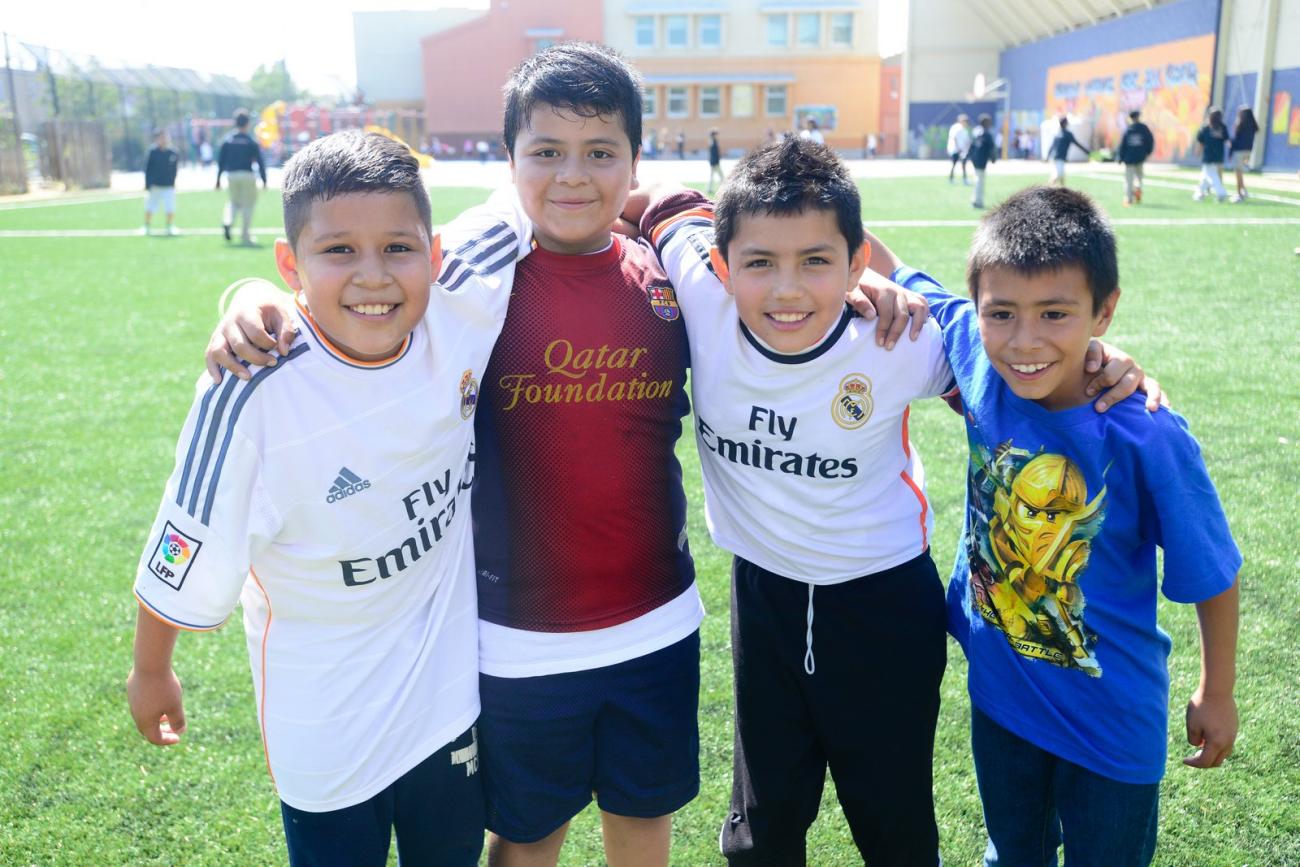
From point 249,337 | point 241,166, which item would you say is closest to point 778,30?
point 241,166

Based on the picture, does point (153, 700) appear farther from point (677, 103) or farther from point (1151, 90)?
point (677, 103)

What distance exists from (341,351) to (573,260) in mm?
558

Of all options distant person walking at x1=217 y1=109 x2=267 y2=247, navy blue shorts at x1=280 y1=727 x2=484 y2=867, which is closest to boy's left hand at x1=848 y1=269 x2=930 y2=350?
navy blue shorts at x1=280 y1=727 x2=484 y2=867

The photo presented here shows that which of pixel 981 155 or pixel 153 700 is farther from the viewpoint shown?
pixel 981 155

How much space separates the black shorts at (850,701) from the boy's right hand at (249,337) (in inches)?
45.7

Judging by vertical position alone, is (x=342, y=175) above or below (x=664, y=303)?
above

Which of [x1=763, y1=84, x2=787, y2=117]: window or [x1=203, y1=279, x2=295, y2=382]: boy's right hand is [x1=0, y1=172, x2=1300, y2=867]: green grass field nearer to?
[x1=203, y1=279, x2=295, y2=382]: boy's right hand

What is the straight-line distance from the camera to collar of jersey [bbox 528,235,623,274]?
7.18 ft

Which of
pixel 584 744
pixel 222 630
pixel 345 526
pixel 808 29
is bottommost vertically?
pixel 222 630

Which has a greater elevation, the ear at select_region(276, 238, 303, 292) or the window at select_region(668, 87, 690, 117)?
the window at select_region(668, 87, 690, 117)

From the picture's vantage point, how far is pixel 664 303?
2.25m

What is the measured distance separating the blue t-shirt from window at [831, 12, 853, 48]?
5806 centimetres

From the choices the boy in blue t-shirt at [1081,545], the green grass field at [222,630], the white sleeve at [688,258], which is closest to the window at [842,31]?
the green grass field at [222,630]

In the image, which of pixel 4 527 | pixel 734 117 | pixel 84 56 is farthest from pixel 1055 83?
Result: pixel 4 527
